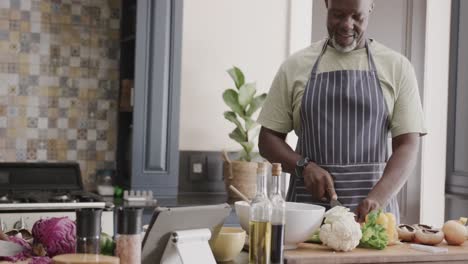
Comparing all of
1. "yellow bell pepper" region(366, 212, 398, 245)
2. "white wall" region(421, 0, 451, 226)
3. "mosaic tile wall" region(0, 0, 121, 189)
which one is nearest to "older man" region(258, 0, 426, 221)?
"yellow bell pepper" region(366, 212, 398, 245)

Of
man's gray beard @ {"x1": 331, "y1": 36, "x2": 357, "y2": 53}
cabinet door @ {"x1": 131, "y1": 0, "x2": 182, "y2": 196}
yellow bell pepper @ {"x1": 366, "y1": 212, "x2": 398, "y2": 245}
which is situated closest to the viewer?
yellow bell pepper @ {"x1": 366, "y1": 212, "x2": 398, "y2": 245}

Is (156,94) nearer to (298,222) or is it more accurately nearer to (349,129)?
(349,129)

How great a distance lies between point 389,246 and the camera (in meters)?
2.38

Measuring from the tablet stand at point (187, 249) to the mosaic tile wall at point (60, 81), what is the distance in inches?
111

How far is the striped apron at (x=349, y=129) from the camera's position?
291cm

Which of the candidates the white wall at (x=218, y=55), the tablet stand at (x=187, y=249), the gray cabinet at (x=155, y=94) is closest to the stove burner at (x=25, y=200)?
the gray cabinet at (x=155, y=94)

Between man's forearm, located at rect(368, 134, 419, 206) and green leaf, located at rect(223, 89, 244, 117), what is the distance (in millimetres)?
1622

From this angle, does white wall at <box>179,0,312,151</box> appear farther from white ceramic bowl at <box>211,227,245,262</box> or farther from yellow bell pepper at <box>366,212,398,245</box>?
white ceramic bowl at <box>211,227,245,262</box>

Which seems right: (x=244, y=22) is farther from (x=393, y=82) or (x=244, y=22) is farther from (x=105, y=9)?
(x=393, y=82)

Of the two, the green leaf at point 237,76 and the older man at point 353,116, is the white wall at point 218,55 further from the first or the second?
the older man at point 353,116

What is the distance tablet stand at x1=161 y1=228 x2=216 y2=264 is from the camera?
6.19 feet

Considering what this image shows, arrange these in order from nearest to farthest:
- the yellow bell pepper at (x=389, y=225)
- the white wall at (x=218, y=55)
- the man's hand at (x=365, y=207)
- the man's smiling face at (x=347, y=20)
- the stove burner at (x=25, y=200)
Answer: the yellow bell pepper at (x=389, y=225) → the man's hand at (x=365, y=207) → the man's smiling face at (x=347, y=20) → the stove burner at (x=25, y=200) → the white wall at (x=218, y=55)

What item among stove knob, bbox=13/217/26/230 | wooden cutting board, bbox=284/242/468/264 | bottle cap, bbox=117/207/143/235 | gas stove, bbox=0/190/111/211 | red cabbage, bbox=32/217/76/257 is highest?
bottle cap, bbox=117/207/143/235

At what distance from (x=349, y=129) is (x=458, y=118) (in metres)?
1.44
